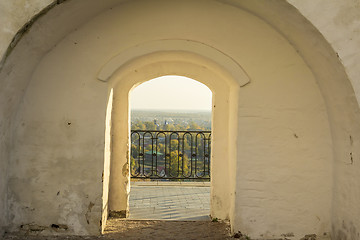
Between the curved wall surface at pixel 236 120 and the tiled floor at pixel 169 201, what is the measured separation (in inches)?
69.7

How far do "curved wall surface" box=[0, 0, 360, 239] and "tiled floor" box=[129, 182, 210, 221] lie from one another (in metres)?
1.77

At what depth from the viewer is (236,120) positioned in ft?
17.1

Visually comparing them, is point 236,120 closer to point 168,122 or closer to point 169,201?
point 169,201

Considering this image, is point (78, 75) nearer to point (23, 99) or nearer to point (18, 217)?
point (23, 99)

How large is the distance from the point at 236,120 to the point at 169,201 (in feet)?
10.8

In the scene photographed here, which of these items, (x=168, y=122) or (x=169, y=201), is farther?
(x=168, y=122)

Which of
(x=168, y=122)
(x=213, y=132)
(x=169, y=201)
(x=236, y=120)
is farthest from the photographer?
(x=168, y=122)

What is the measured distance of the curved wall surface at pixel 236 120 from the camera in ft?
16.6

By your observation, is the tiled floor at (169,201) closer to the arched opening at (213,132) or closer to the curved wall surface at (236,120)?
the arched opening at (213,132)

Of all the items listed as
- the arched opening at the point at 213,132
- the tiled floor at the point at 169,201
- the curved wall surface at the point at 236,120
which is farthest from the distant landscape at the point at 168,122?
the curved wall surface at the point at 236,120

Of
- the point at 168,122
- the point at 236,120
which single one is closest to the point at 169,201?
the point at 236,120

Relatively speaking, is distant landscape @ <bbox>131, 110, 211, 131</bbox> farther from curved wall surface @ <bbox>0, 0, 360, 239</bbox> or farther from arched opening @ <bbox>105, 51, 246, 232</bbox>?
curved wall surface @ <bbox>0, 0, 360, 239</bbox>

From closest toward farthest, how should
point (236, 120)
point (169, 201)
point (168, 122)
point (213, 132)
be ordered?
point (236, 120)
point (213, 132)
point (169, 201)
point (168, 122)

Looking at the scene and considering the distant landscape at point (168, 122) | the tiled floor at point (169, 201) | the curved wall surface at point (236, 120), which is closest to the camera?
the curved wall surface at point (236, 120)
